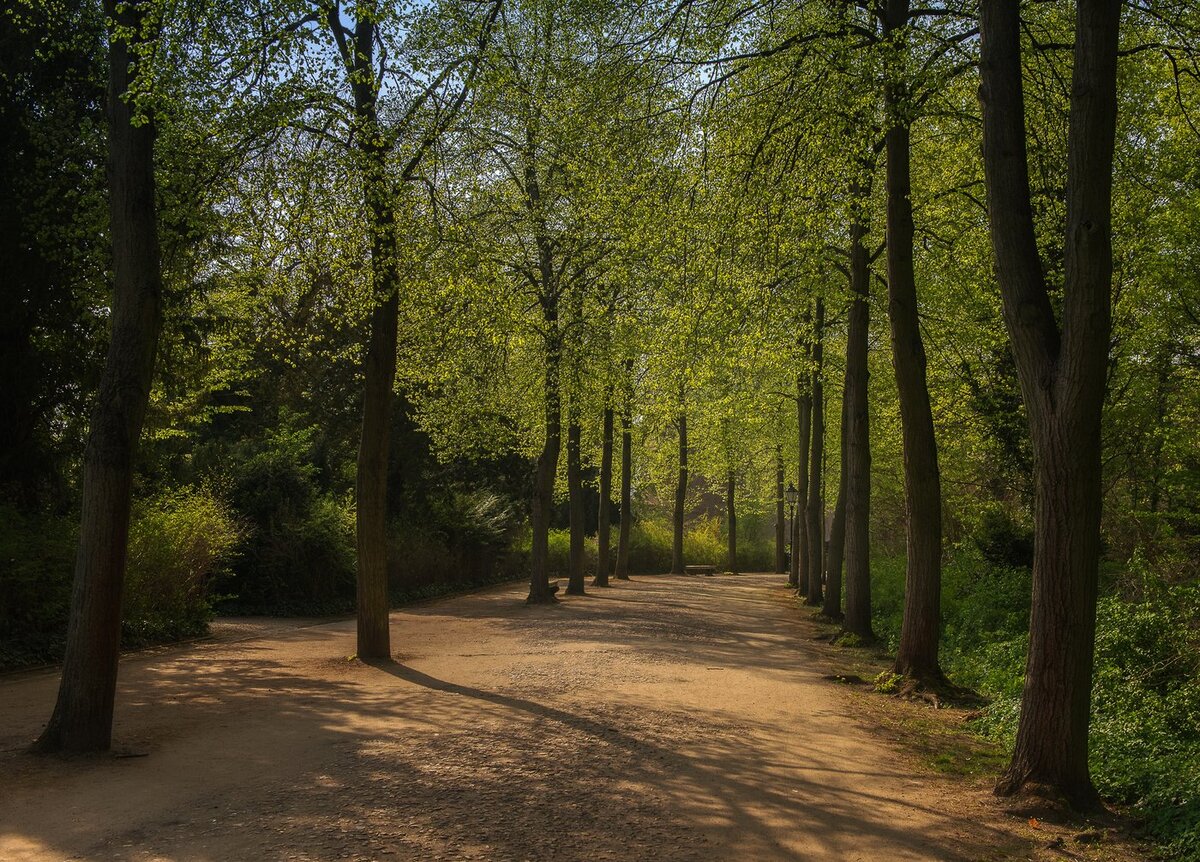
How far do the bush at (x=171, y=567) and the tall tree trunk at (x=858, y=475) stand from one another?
436 inches

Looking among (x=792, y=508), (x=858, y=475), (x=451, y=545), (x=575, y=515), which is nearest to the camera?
(x=858, y=475)

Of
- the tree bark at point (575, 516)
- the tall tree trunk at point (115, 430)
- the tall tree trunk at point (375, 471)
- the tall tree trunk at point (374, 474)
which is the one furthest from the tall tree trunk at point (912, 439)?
the tree bark at point (575, 516)

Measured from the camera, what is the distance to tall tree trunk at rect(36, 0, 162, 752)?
7582mm

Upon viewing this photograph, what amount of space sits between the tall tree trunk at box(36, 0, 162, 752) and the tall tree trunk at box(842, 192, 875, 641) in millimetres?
11312

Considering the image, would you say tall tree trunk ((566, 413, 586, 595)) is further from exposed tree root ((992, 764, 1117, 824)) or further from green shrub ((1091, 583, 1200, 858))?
exposed tree root ((992, 764, 1117, 824))

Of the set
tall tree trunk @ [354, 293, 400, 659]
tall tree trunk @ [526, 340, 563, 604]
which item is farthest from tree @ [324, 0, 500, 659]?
tall tree trunk @ [526, 340, 563, 604]

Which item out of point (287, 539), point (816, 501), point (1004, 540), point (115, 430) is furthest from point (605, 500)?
point (115, 430)

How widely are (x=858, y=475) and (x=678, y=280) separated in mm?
5254

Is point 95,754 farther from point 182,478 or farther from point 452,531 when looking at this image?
point 452,531

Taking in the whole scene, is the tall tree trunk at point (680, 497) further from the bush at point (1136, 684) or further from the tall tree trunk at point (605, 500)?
the bush at point (1136, 684)

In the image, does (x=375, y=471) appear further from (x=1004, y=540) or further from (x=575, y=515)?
(x=575, y=515)

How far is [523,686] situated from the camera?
11258 mm

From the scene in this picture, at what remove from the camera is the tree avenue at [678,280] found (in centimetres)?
707

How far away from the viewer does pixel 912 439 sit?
11.4 meters
